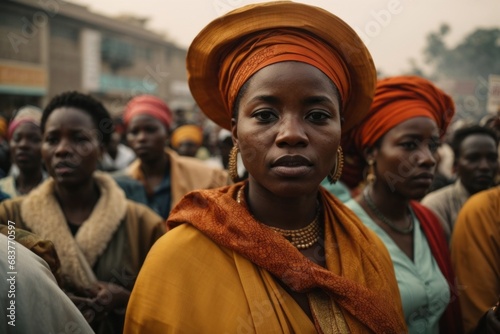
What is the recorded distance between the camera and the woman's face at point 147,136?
4.69 metres

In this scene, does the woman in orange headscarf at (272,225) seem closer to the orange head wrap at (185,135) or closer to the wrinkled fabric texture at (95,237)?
the wrinkled fabric texture at (95,237)

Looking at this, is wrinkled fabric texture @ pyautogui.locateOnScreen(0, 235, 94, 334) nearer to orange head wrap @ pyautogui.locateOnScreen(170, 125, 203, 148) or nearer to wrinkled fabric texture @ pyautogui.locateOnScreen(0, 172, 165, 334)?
wrinkled fabric texture @ pyautogui.locateOnScreen(0, 172, 165, 334)

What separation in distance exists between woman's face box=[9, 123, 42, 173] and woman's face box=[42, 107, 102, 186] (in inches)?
67.3

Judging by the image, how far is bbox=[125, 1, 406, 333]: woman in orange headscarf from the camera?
160cm

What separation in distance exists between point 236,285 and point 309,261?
0.32 m

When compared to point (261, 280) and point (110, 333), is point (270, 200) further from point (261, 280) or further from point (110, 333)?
point (110, 333)

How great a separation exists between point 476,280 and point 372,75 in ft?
4.98

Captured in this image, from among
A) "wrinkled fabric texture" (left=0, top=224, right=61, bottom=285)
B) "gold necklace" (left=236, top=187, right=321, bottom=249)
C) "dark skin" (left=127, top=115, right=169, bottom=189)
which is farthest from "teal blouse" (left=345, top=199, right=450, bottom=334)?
"dark skin" (left=127, top=115, right=169, bottom=189)

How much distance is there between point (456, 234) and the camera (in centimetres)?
280

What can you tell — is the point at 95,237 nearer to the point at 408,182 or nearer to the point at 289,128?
the point at 289,128

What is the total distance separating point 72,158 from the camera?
9.01ft

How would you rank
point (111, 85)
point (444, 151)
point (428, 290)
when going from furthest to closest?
1. point (111, 85)
2. point (444, 151)
3. point (428, 290)

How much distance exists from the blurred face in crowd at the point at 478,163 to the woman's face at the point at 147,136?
3.26 m

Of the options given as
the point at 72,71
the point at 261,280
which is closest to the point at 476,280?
the point at 261,280
